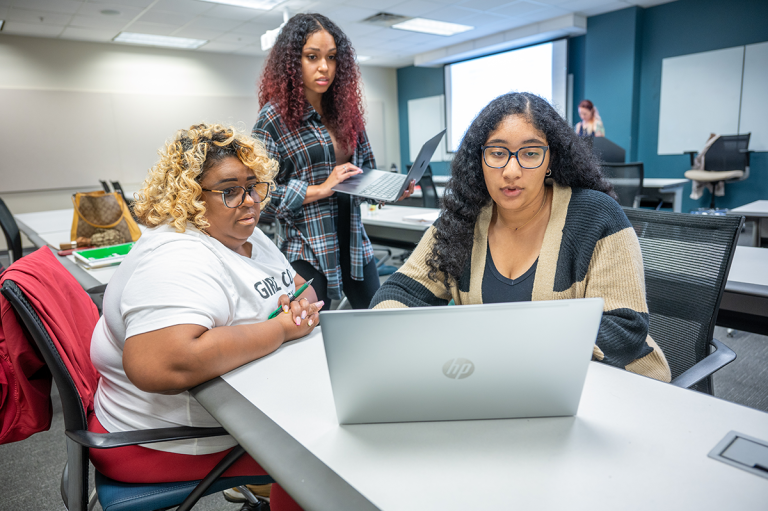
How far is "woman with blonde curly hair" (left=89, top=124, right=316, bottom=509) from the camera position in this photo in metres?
0.85

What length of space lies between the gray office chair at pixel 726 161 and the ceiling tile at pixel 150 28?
6731 mm

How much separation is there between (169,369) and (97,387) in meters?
0.43

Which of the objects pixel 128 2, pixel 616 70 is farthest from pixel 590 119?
pixel 128 2

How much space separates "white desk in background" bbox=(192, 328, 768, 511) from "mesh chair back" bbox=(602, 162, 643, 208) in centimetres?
328

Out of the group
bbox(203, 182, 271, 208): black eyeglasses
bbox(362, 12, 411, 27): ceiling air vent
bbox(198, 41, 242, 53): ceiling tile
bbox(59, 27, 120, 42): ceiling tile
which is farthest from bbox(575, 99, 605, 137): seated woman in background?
bbox(59, 27, 120, 42): ceiling tile

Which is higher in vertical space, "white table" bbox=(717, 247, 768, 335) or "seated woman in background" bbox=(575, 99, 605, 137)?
"seated woman in background" bbox=(575, 99, 605, 137)

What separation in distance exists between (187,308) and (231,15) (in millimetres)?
5986

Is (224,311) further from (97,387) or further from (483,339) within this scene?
(483,339)

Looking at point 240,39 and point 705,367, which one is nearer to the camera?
point 705,367

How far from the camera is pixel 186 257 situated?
0.94m

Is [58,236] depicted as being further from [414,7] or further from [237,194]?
[414,7]

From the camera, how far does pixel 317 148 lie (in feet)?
5.47

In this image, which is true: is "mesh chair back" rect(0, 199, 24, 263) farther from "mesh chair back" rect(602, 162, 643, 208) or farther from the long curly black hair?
"mesh chair back" rect(602, 162, 643, 208)

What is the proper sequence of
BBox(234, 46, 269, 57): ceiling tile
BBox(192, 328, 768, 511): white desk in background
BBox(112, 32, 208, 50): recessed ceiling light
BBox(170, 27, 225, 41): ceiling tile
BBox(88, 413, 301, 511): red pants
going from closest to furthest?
BBox(192, 328, 768, 511): white desk in background → BBox(88, 413, 301, 511): red pants → BBox(170, 27, 225, 41): ceiling tile → BBox(112, 32, 208, 50): recessed ceiling light → BBox(234, 46, 269, 57): ceiling tile
